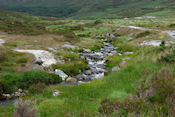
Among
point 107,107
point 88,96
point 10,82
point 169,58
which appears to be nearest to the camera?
Answer: point 107,107

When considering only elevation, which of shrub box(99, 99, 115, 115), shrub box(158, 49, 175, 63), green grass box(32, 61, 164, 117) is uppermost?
shrub box(158, 49, 175, 63)

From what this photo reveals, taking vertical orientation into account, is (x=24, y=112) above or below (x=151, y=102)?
above

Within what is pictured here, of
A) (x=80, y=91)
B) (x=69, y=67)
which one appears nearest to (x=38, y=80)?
(x=80, y=91)

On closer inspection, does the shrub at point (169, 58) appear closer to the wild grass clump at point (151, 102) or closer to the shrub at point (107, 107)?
the wild grass clump at point (151, 102)

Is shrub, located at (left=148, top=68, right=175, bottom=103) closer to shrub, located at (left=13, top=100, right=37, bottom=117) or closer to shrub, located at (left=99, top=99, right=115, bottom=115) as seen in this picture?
shrub, located at (left=99, top=99, right=115, bottom=115)

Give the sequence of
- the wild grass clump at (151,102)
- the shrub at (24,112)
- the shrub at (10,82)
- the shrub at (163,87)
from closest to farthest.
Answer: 1. the shrub at (24,112)
2. the wild grass clump at (151,102)
3. the shrub at (163,87)
4. the shrub at (10,82)

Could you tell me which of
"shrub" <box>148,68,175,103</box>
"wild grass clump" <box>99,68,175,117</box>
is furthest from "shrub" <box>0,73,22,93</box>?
"shrub" <box>148,68,175,103</box>

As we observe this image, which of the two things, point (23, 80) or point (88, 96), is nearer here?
point (88, 96)

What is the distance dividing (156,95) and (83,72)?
39.8 ft

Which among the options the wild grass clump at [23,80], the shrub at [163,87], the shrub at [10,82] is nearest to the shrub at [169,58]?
the shrub at [163,87]

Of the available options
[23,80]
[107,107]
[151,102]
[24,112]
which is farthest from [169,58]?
[23,80]

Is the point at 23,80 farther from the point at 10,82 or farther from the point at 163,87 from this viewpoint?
the point at 163,87

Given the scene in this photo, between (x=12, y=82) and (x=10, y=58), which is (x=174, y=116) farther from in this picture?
(x=10, y=58)

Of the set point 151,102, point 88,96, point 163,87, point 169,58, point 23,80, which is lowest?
point 23,80
